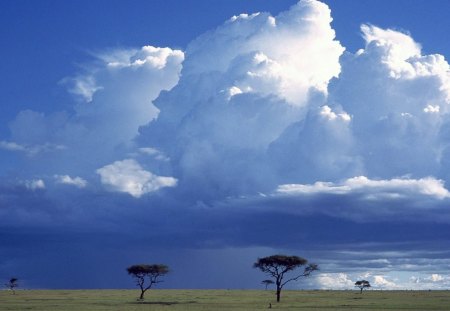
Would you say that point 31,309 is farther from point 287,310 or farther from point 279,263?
point 279,263

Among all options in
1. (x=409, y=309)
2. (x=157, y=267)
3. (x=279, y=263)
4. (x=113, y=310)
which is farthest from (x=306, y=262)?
(x=113, y=310)

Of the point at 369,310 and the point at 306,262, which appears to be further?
the point at 306,262

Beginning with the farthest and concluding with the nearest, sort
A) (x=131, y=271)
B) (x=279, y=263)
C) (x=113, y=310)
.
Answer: (x=131, y=271), (x=279, y=263), (x=113, y=310)

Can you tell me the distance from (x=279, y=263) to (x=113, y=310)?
59.6m

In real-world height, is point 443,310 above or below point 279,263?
below

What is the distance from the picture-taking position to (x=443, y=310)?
297 ft

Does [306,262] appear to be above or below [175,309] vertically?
above

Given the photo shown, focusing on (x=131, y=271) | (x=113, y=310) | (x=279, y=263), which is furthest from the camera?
(x=131, y=271)

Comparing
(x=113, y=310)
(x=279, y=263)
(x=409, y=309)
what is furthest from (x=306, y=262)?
(x=113, y=310)

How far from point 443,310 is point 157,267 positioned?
257 ft

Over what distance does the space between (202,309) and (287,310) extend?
1218cm

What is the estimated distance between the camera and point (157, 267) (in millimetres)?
153750

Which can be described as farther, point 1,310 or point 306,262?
point 306,262

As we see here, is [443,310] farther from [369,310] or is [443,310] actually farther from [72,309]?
[72,309]
